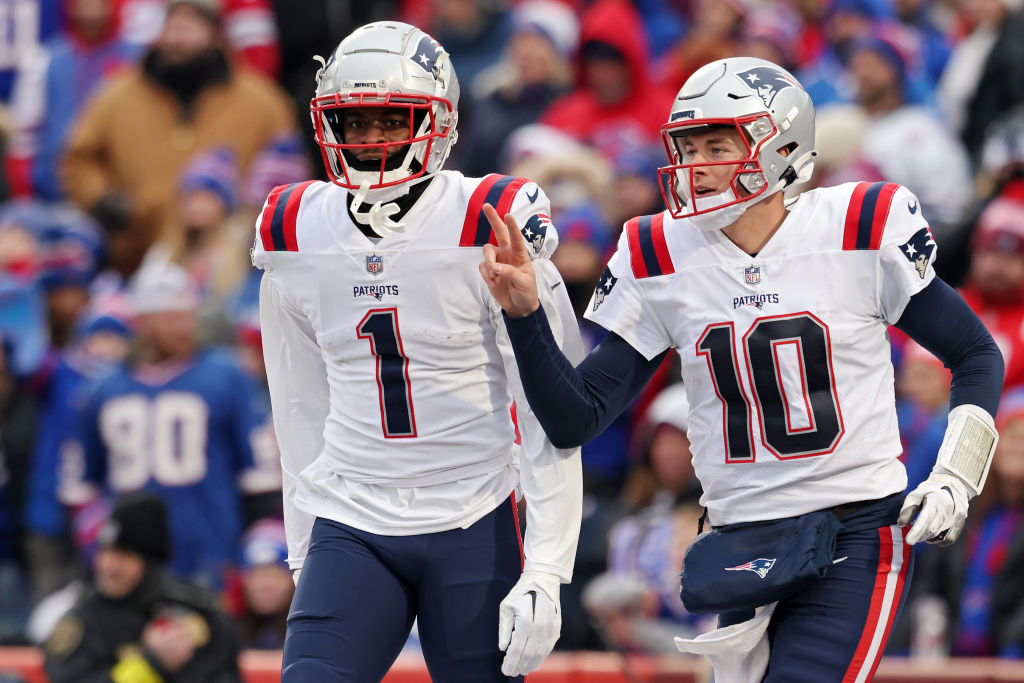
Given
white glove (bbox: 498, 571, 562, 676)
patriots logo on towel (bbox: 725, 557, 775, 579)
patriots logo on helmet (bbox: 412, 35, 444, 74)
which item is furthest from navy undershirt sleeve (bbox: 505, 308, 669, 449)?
patriots logo on helmet (bbox: 412, 35, 444, 74)

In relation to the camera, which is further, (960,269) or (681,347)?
(960,269)

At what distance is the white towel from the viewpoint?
165 inches

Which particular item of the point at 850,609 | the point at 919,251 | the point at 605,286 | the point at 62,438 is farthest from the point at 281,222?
the point at 62,438

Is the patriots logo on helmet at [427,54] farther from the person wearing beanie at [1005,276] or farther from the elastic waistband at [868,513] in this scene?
the person wearing beanie at [1005,276]

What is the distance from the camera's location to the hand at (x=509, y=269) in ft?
13.4

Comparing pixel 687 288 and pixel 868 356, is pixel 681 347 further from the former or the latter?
pixel 868 356

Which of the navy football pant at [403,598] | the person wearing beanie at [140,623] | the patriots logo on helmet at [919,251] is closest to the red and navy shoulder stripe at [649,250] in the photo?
the patriots logo on helmet at [919,251]

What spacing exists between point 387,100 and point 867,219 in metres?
1.15

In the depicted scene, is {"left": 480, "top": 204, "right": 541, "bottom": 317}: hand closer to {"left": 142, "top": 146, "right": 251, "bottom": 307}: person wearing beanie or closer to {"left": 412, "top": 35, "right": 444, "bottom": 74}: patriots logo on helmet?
{"left": 412, "top": 35, "right": 444, "bottom": 74}: patriots logo on helmet

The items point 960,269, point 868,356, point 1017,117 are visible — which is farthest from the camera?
point 1017,117

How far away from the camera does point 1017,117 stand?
8078mm

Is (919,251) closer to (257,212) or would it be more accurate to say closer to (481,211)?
(481,211)

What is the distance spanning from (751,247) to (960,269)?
350cm

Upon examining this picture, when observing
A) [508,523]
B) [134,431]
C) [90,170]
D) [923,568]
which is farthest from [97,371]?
[508,523]
